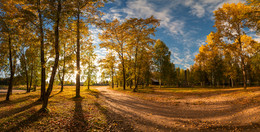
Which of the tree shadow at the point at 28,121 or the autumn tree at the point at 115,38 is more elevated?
the autumn tree at the point at 115,38

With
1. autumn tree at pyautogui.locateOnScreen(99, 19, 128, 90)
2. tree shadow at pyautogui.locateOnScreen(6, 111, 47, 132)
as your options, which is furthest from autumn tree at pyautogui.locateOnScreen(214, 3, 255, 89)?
tree shadow at pyautogui.locateOnScreen(6, 111, 47, 132)

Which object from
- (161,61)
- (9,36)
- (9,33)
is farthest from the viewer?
(161,61)

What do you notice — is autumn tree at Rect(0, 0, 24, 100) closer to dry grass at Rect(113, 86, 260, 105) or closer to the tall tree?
the tall tree

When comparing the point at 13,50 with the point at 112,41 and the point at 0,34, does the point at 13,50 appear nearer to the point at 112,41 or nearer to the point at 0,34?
the point at 0,34

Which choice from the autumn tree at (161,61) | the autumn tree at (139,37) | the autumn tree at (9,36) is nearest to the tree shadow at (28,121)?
the autumn tree at (9,36)

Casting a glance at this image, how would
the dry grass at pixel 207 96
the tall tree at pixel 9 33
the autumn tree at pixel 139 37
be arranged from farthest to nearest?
1. the autumn tree at pixel 139 37
2. the dry grass at pixel 207 96
3. the tall tree at pixel 9 33

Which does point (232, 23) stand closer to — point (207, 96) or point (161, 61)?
point (207, 96)

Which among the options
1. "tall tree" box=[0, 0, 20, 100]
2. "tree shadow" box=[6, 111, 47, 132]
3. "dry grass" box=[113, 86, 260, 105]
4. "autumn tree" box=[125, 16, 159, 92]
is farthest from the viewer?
"autumn tree" box=[125, 16, 159, 92]

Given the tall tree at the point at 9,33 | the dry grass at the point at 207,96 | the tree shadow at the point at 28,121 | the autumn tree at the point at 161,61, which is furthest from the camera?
the autumn tree at the point at 161,61

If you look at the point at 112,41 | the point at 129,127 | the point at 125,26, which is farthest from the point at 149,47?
the point at 129,127

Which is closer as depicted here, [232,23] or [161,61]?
[232,23]

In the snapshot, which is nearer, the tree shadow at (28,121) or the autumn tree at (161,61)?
the tree shadow at (28,121)

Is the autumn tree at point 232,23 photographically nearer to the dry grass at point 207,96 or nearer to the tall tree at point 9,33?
the dry grass at point 207,96

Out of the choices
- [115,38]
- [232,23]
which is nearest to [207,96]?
[232,23]
